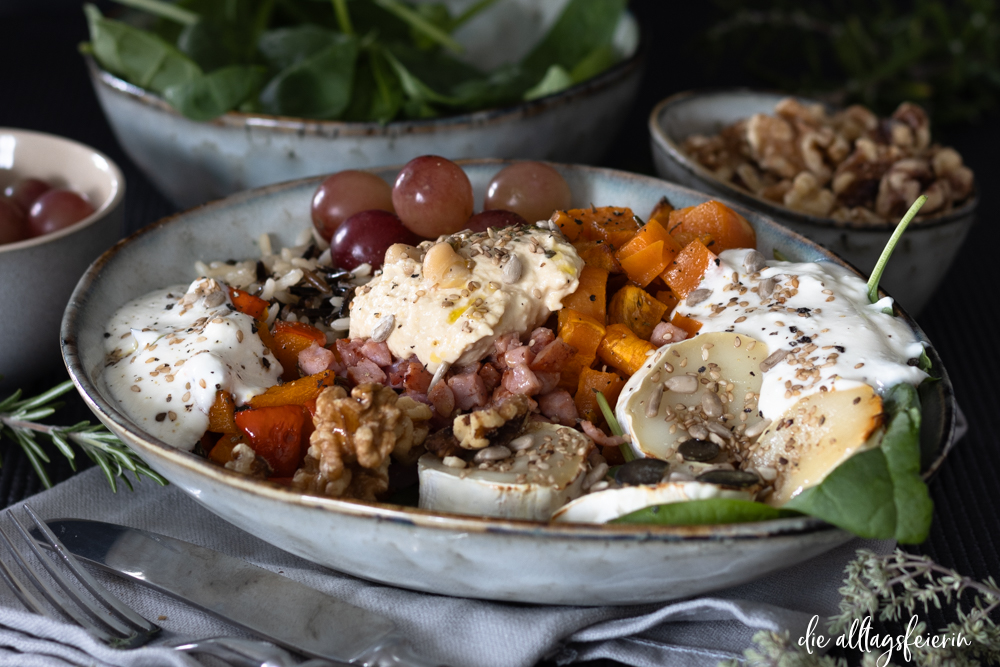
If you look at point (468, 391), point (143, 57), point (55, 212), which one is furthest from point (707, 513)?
point (143, 57)

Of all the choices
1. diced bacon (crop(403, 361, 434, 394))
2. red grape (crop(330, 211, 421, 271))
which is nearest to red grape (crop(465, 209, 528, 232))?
red grape (crop(330, 211, 421, 271))

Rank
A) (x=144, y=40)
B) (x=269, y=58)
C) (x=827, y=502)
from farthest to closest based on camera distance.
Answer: (x=269, y=58) → (x=144, y=40) → (x=827, y=502)

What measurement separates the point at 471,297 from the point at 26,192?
62.9 inches

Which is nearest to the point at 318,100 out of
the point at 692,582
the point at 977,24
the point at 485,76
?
the point at 485,76

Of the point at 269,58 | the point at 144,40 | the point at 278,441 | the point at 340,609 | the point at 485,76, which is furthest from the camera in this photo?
the point at 485,76

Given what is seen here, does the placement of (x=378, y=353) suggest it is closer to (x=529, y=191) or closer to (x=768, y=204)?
(x=529, y=191)

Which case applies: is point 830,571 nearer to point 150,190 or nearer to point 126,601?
point 126,601

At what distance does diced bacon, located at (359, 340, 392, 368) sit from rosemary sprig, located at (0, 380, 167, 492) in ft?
1.63

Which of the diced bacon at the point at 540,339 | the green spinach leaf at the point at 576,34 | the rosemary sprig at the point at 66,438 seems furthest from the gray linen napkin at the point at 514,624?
→ the green spinach leaf at the point at 576,34

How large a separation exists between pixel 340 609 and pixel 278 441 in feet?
1.14

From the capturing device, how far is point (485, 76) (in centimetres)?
346

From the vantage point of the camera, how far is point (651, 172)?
313 centimetres

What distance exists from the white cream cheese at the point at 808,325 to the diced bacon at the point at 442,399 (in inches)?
21.2

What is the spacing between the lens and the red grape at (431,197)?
2.12 m
